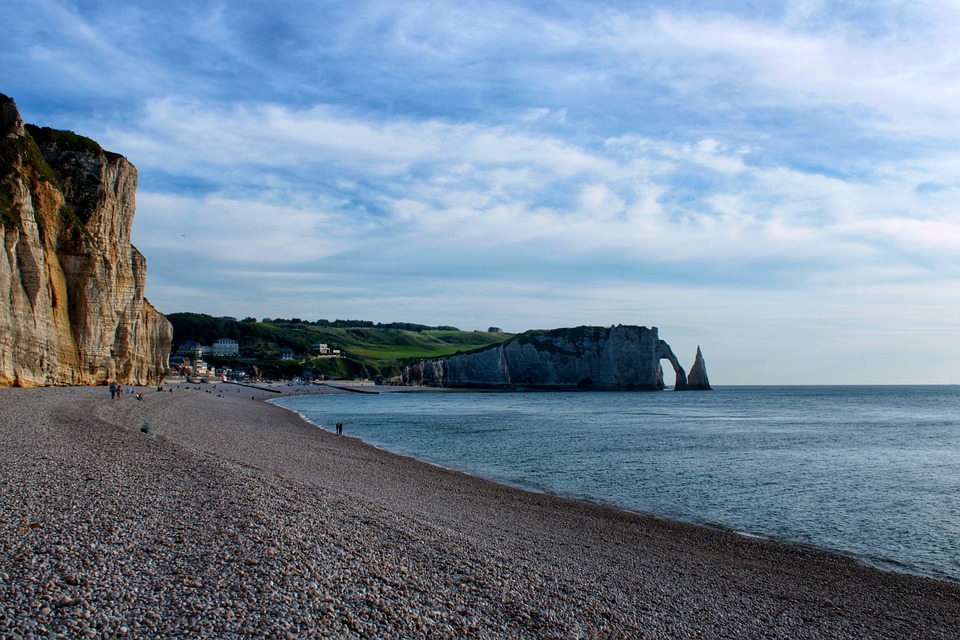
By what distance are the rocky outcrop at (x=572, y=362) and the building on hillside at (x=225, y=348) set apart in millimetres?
69445

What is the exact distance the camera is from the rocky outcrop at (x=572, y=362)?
11669 centimetres

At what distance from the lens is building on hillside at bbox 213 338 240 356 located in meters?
168

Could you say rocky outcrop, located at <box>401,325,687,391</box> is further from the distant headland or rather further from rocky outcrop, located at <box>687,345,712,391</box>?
the distant headland

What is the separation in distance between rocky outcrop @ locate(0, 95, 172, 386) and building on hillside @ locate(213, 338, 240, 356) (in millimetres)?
118719

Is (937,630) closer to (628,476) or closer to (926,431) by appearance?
(628,476)

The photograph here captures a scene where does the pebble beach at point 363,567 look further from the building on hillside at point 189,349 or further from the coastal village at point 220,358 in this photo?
the building on hillside at point 189,349

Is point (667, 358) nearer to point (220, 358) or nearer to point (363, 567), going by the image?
point (220, 358)

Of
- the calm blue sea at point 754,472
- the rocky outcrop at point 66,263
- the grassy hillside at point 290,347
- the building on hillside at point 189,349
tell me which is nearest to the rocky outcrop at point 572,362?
the grassy hillside at point 290,347

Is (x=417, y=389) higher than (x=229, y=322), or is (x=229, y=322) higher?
(x=229, y=322)

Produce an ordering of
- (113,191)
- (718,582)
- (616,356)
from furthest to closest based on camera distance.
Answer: (616,356) < (113,191) < (718,582)

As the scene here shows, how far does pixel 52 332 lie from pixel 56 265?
13.1 feet

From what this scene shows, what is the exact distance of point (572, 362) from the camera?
399 feet

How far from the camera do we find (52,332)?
35.9 metres

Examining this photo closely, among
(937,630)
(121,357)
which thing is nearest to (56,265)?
(121,357)
